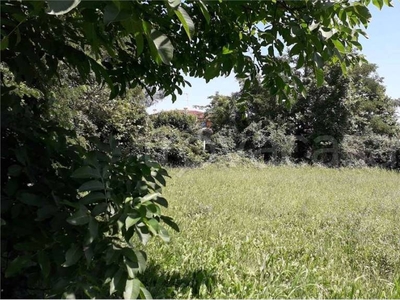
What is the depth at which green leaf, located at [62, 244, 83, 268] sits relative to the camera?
3.43 ft

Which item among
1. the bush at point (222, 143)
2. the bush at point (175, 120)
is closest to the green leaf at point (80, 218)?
the bush at point (175, 120)

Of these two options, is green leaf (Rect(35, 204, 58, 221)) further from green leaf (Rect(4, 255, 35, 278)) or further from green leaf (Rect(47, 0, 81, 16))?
green leaf (Rect(47, 0, 81, 16))

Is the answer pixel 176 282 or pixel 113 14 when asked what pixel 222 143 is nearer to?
pixel 176 282

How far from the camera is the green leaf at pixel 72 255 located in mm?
1044

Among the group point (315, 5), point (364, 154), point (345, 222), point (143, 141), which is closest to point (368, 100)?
point (364, 154)

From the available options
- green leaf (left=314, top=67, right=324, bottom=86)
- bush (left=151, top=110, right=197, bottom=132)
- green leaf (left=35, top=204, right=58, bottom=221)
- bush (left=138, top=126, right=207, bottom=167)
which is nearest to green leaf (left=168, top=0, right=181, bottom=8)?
green leaf (left=35, top=204, right=58, bottom=221)

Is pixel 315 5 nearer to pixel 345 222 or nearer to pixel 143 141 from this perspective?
pixel 345 222

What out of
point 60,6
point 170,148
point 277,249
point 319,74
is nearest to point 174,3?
point 60,6

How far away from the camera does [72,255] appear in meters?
1.06

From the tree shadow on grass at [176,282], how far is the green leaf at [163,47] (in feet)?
5.52

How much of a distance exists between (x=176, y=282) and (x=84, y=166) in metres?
1.62

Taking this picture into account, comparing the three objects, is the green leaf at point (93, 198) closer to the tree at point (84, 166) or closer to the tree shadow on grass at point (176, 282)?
the tree at point (84, 166)

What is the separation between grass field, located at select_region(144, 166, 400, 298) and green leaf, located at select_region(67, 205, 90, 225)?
50.8 inches

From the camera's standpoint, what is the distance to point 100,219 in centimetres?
124
